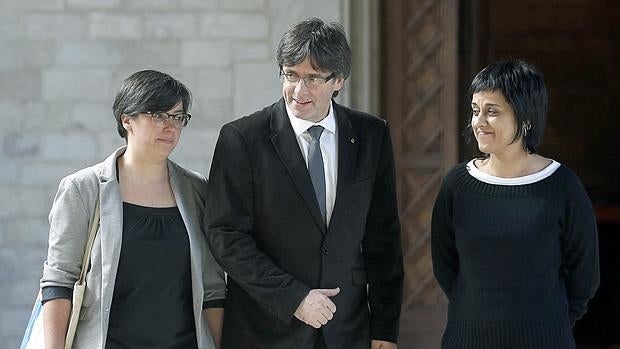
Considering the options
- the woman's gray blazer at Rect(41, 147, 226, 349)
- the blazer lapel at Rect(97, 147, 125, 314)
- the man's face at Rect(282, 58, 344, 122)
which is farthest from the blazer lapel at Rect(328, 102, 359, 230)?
the blazer lapel at Rect(97, 147, 125, 314)

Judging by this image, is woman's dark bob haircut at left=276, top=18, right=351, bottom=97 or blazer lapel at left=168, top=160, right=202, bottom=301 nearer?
woman's dark bob haircut at left=276, top=18, right=351, bottom=97

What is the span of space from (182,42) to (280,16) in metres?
0.54

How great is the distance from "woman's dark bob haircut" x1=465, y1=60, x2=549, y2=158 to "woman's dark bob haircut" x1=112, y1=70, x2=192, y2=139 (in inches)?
35.7

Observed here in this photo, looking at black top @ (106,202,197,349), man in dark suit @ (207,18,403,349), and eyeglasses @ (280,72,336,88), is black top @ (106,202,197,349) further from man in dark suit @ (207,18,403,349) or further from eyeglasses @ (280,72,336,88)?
eyeglasses @ (280,72,336,88)

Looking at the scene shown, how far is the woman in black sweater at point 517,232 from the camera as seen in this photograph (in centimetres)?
323

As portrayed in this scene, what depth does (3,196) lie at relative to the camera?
19.5 ft

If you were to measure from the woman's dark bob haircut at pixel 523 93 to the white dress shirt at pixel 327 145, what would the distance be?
1.53 feet

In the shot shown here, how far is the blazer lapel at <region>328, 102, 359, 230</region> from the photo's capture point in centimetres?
340

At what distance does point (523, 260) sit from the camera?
3223 millimetres

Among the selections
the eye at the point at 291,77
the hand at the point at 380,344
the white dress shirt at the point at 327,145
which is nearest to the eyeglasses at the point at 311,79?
the eye at the point at 291,77

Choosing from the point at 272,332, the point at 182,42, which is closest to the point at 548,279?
the point at 272,332

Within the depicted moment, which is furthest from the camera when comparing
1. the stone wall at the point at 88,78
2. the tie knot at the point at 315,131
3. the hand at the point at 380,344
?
the stone wall at the point at 88,78

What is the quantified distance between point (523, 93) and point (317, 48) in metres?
0.62

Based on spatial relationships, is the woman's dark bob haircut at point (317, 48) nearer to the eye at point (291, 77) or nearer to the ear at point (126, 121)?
the eye at point (291, 77)
